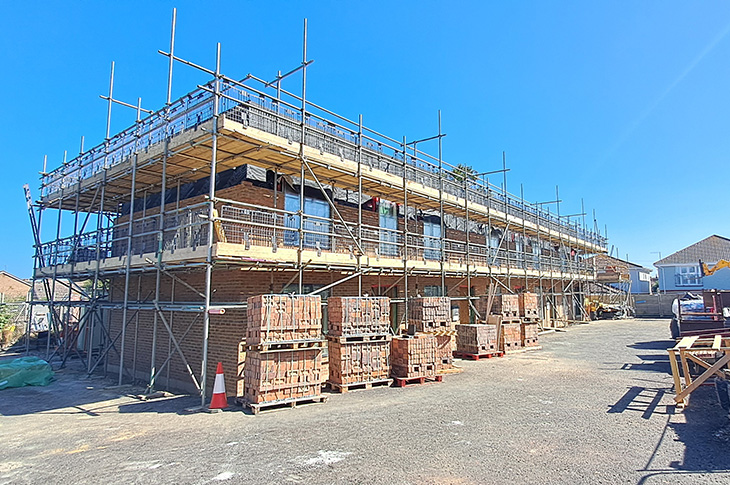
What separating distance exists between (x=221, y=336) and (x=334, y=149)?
19.9 feet

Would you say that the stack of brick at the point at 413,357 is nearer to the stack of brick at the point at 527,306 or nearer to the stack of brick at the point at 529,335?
the stack of brick at the point at 529,335

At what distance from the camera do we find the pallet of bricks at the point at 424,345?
37.7 feet

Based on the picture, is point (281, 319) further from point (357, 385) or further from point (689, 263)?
point (689, 263)

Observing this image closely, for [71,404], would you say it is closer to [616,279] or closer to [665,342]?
[665,342]

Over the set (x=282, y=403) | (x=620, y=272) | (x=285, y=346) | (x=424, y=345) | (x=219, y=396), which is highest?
(x=620, y=272)

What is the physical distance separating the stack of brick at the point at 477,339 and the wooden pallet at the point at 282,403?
25.5 ft

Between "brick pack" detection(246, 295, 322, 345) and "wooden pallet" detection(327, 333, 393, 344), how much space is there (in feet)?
3.32

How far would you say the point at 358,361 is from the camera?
10766mm

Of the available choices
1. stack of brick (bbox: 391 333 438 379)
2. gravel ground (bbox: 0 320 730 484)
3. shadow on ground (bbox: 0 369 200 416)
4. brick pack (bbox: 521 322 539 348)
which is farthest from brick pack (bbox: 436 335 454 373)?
shadow on ground (bbox: 0 369 200 416)

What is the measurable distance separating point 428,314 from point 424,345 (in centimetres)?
159

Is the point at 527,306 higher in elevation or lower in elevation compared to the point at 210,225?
lower

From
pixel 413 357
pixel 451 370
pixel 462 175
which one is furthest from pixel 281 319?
pixel 462 175

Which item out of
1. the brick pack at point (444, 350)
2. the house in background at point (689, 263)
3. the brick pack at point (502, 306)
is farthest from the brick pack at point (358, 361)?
the house in background at point (689, 263)

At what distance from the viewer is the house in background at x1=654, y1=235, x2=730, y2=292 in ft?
153
